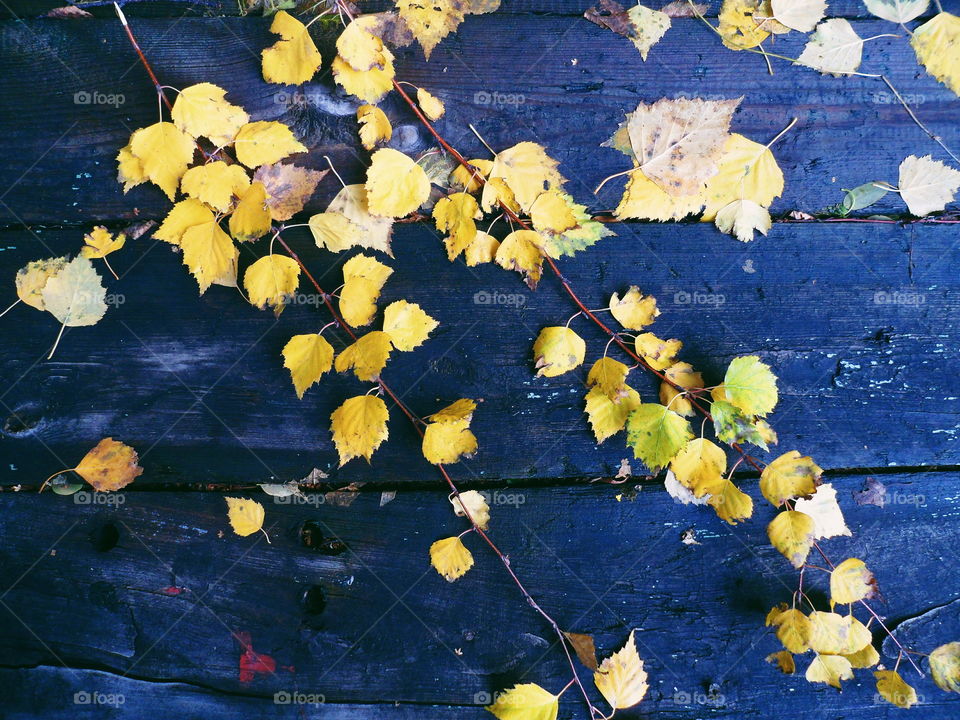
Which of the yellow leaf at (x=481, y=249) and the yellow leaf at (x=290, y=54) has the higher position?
the yellow leaf at (x=290, y=54)

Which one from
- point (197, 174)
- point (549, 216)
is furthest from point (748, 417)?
point (197, 174)

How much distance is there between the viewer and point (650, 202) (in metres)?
1.31

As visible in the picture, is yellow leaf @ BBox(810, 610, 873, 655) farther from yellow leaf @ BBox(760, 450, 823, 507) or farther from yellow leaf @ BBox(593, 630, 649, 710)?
yellow leaf @ BBox(593, 630, 649, 710)

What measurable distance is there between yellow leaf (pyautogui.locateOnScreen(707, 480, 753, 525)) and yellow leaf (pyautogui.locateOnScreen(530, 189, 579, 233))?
2.06 feet

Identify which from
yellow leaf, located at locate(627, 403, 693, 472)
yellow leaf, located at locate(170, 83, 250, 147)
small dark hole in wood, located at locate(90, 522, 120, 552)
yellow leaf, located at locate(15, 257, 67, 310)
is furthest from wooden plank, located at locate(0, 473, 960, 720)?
yellow leaf, located at locate(170, 83, 250, 147)

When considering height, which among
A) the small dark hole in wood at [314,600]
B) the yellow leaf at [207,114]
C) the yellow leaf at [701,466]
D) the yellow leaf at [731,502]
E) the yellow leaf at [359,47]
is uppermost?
the yellow leaf at [359,47]

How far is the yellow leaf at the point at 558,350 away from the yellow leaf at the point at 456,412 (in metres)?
0.17

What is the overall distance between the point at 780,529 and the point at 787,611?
18cm

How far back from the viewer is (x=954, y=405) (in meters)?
1.35

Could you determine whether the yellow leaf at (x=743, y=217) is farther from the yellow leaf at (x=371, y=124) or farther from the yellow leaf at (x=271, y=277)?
the yellow leaf at (x=271, y=277)

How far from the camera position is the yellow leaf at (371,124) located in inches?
50.2

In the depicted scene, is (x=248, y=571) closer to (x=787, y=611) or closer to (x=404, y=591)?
(x=404, y=591)

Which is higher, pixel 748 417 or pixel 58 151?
pixel 58 151

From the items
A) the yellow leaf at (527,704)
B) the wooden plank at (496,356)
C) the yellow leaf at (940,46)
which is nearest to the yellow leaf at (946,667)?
the wooden plank at (496,356)
